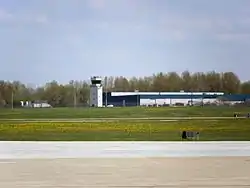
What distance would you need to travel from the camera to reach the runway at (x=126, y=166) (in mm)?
6863

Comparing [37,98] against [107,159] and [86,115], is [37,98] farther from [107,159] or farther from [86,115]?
[107,159]

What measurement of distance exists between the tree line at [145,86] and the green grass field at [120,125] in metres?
0.85

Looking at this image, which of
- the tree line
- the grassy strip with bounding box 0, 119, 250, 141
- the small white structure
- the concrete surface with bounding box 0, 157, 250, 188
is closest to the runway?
the concrete surface with bounding box 0, 157, 250, 188

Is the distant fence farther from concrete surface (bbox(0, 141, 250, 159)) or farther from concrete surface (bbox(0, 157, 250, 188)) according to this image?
concrete surface (bbox(0, 157, 250, 188))

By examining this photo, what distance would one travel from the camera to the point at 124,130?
19328 mm

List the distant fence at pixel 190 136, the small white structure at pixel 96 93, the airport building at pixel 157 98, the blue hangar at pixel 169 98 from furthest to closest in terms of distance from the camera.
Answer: the small white structure at pixel 96 93 < the airport building at pixel 157 98 < the blue hangar at pixel 169 98 < the distant fence at pixel 190 136

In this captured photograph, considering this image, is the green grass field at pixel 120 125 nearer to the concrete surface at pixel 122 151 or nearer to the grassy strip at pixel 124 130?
the grassy strip at pixel 124 130

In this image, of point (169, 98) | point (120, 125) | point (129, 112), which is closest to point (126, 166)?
point (120, 125)

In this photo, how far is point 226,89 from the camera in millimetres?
23438

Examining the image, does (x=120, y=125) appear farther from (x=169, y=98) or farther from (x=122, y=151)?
(x=122, y=151)

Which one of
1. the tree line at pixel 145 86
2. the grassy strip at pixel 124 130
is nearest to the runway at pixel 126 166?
the grassy strip at pixel 124 130

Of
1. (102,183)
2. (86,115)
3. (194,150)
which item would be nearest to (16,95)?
(86,115)

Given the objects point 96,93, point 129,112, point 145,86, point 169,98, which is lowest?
point 129,112

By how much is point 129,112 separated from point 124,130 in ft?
13.2
